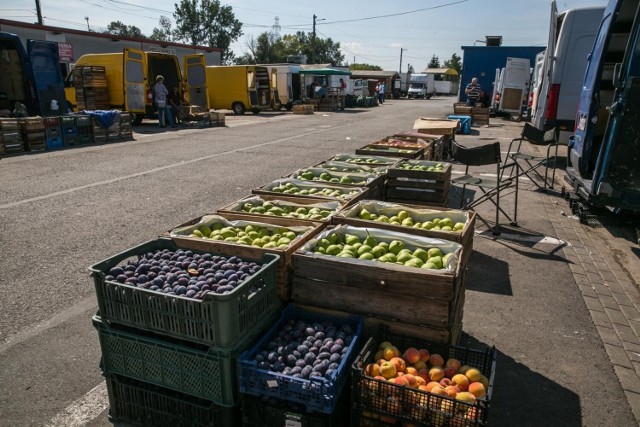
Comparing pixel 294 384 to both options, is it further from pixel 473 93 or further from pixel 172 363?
pixel 473 93

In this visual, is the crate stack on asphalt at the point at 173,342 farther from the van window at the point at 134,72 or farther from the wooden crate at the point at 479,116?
the wooden crate at the point at 479,116

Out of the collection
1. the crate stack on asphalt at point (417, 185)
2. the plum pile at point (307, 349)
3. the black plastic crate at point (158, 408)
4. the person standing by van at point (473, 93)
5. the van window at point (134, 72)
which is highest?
the van window at point (134, 72)

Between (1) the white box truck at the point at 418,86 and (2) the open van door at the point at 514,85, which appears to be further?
(1) the white box truck at the point at 418,86

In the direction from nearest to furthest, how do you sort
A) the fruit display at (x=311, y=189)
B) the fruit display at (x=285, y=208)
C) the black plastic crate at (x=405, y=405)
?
the black plastic crate at (x=405, y=405)
the fruit display at (x=285, y=208)
the fruit display at (x=311, y=189)

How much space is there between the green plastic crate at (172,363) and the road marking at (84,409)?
412 millimetres

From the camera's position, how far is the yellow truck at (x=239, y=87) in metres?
26.2

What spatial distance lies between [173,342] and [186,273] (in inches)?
19.6

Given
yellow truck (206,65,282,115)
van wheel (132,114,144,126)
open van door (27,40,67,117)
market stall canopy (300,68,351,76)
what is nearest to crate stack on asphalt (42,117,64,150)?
open van door (27,40,67,117)

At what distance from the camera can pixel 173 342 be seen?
279 centimetres

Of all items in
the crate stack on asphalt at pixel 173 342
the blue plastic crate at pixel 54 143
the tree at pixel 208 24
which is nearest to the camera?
the crate stack on asphalt at pixel 173 342

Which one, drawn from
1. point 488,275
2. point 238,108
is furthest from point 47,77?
point 488,275

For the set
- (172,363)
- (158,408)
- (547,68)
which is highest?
(547,68)

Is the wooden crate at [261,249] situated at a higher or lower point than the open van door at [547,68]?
lower

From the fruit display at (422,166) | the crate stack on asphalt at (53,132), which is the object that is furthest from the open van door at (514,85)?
the crate stack on asphalt at (53,132)
